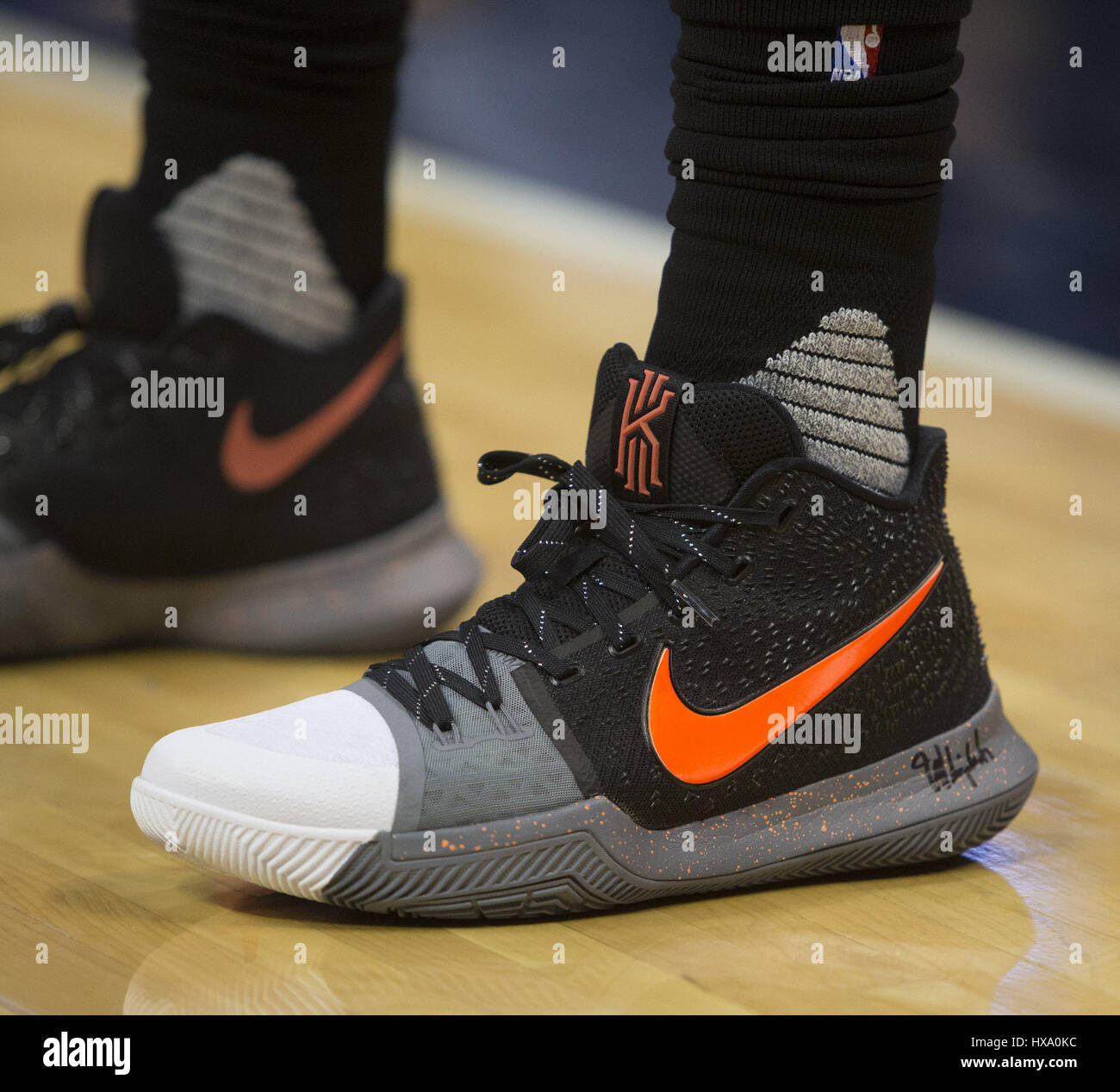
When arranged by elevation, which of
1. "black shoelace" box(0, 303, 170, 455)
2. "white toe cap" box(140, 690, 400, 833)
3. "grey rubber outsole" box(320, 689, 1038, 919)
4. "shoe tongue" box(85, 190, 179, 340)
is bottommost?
"grey rubber outsole" box(320, 689, 1038, 919)

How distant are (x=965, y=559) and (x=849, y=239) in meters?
0.66

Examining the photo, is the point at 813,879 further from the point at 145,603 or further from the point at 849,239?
the point at 145,603

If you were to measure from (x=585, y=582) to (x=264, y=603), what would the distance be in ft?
1.37

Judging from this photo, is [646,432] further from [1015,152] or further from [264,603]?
[1015,152]

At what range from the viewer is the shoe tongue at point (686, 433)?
0.71 metres

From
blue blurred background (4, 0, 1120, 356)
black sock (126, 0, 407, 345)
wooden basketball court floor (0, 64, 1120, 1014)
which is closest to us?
wooden basketball court floor (0, 64, 1120, 1014)

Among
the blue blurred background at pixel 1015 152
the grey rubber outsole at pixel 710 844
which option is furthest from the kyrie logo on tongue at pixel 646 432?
the blue blurred background at pixel 1015 152

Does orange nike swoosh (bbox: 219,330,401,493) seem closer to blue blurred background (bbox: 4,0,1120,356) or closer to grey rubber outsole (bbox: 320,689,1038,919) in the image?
grey rubber outsole (bbox: 320,689,1038,919)

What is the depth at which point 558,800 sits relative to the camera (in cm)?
68

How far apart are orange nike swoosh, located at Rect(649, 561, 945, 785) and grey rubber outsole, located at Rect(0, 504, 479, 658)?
0.42 meters

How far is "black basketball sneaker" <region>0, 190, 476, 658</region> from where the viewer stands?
102 centimetres

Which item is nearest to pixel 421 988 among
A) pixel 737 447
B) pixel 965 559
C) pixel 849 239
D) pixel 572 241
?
pixel 737 447

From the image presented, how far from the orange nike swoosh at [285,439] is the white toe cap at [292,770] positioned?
1.27 feet

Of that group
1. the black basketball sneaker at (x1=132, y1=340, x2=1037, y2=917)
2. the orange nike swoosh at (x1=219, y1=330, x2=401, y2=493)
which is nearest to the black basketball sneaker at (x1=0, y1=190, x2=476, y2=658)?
the orange nike swoosh at (x1=219, y1=330, x2=401, y2=493)
